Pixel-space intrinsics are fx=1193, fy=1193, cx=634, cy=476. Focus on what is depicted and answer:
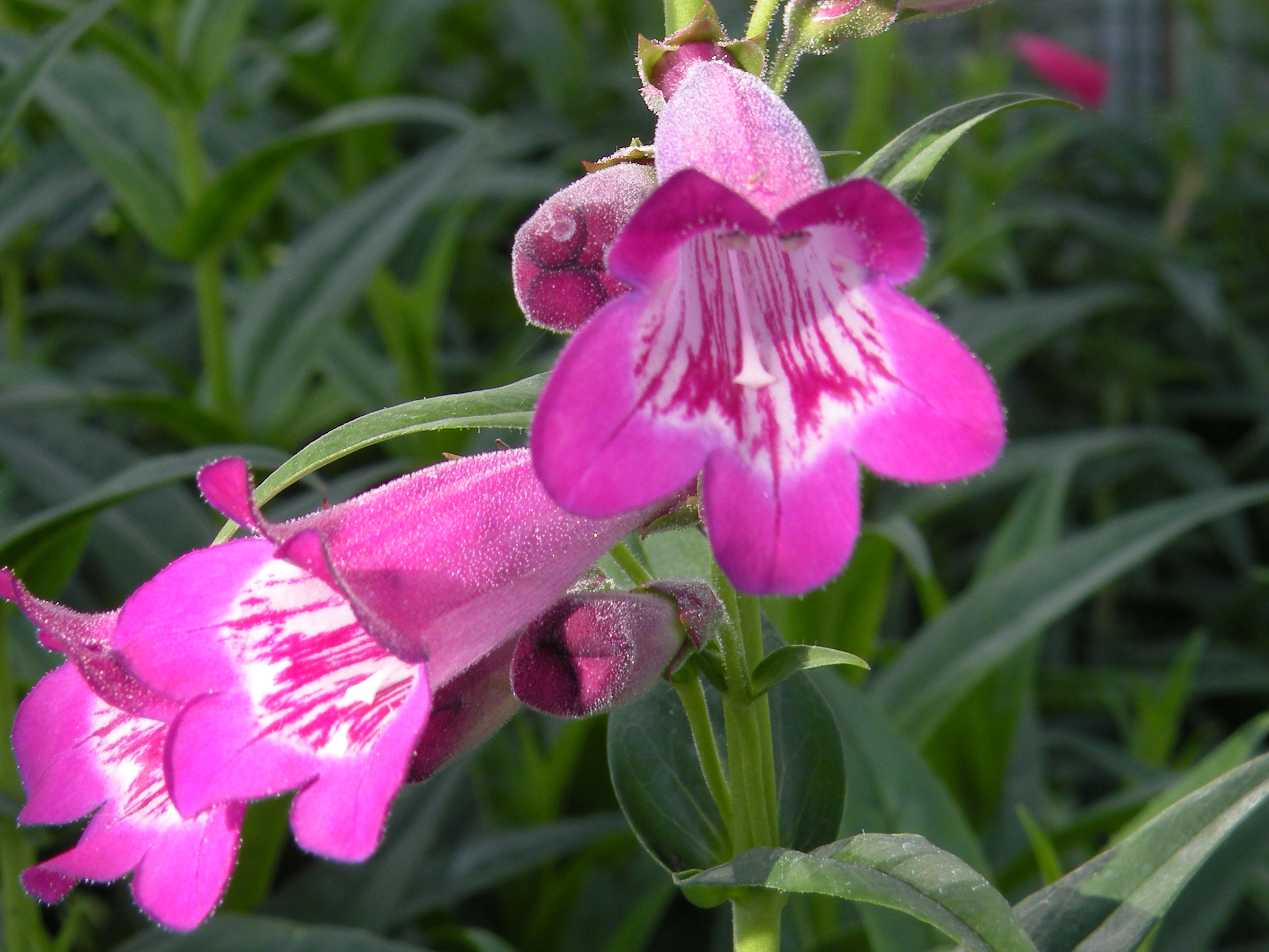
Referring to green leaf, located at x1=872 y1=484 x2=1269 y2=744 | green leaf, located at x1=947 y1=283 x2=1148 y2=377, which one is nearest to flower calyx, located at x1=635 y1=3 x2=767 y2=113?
green leaf, located at x1=872 y1=484 x2=1269 y2=744

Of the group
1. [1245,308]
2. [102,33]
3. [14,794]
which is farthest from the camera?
[1245,308]

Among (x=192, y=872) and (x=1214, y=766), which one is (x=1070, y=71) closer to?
(x=1214, y=766)

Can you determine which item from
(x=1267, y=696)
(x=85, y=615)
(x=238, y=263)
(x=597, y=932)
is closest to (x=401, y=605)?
(x=85, y=615)

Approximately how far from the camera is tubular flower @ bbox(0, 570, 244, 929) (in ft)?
1.91

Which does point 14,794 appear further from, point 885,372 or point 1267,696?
Answer: point 1267,696

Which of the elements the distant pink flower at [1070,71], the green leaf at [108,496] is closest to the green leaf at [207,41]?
the green leaf at [108,496]

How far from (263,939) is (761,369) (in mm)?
782

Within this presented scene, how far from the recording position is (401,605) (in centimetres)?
58

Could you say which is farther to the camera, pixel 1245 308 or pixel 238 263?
pixel 1245 308

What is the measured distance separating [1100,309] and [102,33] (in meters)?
2.36

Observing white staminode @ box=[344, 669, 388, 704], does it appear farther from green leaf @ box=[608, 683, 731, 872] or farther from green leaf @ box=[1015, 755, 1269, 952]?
green leaf @ box=[1015, 755, 1269, 952]

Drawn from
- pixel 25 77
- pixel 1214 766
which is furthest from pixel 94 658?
pixel 1214 766

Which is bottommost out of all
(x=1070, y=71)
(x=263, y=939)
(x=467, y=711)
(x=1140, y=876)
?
(x=1070, y=71)

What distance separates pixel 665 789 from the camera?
0.82 meters
